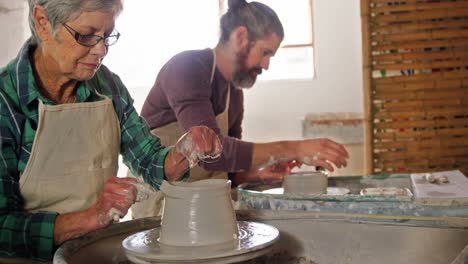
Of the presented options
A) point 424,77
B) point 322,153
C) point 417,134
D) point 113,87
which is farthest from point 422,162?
point 113,87

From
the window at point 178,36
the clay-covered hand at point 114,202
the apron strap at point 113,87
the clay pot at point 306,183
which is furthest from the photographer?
the window at point 178,36

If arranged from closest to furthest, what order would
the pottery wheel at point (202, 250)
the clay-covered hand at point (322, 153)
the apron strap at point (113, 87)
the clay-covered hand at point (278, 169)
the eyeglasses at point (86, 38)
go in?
the pottery wheel at point (202, 250)
the eyeglasses at point (86, 38)
the apron strap at point (113, 87)
the clay-covered hand at point (322, 153)
the clay-covered hand at point (278, 169)

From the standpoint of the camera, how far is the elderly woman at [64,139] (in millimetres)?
1114

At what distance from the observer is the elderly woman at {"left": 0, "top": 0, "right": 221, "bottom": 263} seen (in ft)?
3.66

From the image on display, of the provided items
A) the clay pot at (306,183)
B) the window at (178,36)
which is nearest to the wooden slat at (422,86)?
the clay pot at (306,183)

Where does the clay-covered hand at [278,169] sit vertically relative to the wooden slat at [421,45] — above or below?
below

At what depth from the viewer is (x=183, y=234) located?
3.32 feet

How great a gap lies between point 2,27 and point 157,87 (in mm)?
820

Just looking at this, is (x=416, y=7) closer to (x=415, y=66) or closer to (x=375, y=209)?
(x=415, y=66)

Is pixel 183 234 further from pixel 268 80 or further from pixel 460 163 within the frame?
pixel 268 80

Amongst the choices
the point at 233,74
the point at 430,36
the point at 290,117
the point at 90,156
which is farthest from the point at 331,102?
the point at 90,156

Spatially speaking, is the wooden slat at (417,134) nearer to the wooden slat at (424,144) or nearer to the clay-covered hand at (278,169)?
the wooden slat at (424,144)

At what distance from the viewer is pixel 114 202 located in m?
1.09

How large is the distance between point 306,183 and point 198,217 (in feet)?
2.15
